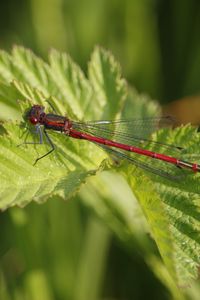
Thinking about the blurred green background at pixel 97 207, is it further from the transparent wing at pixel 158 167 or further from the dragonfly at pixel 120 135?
the transparent wing at pixel 158 167

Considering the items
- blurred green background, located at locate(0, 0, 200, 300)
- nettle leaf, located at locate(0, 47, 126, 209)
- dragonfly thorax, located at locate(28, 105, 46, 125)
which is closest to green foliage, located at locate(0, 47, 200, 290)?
nettle leaf, located at locate(0, 47, 126, 209)

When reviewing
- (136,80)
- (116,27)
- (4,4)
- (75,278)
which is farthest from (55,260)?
(4,4)

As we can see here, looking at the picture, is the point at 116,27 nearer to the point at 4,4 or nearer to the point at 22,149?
the point at 4,4

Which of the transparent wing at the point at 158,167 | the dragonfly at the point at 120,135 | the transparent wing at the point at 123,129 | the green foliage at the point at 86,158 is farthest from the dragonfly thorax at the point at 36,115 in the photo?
the transparent wing at the point at 158,167

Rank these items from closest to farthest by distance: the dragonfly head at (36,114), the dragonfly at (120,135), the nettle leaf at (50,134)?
the nettle leaf at (50,134) → the dragonfly at (120,135) → the dragonfly head at (36,114)

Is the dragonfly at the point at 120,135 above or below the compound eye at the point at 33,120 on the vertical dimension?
above

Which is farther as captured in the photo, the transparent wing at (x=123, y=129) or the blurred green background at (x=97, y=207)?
the blurred green background at (x=97, y=207)

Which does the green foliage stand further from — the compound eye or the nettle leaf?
the compound eye
